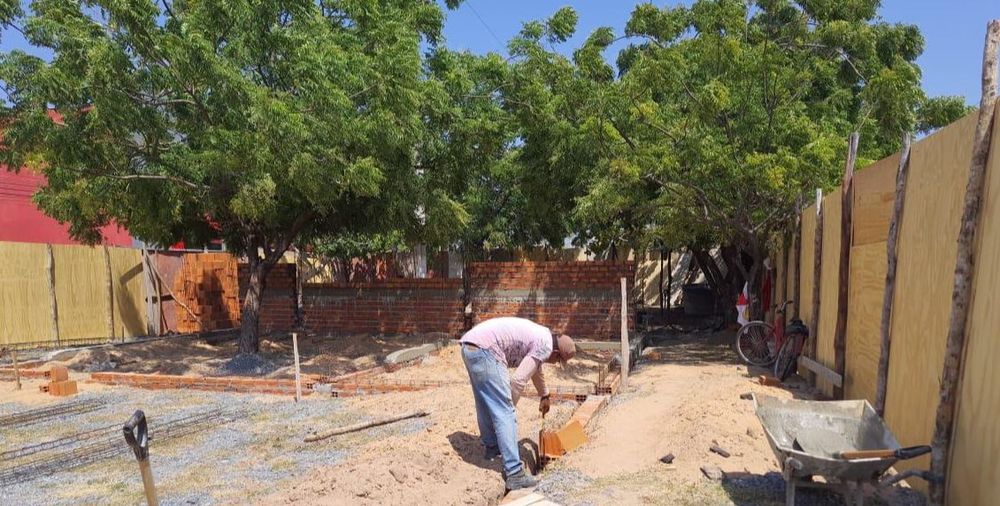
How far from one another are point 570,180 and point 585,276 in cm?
189

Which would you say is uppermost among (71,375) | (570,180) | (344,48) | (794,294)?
(344,48)

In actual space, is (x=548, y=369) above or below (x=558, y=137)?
below

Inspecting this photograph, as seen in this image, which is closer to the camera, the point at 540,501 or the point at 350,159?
the point at 540,501

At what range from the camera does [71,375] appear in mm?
10781

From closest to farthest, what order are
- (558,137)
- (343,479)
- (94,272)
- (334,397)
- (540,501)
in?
(540,501)
(343,479)
(334,397)
(558,137)
(94,272)

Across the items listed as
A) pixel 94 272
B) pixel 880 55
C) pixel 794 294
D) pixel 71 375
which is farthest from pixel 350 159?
pixel 880 55

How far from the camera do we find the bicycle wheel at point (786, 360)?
27.8ft

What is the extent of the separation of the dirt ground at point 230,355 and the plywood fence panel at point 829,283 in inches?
262

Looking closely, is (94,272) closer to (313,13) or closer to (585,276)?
(313,13)

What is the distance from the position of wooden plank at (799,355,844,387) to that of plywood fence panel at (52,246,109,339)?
13444mm

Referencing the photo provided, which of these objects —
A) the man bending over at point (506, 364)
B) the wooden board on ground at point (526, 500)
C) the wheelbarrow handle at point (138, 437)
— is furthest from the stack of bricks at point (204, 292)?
the wheelbarrow handle at point (138, 437)

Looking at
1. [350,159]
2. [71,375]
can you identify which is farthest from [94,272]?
[350,159]

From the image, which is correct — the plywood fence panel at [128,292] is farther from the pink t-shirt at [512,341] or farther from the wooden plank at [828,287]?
the wooden plank at [828,287]

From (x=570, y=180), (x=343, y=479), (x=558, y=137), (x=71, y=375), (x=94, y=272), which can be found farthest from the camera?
(x=94, y=272)
